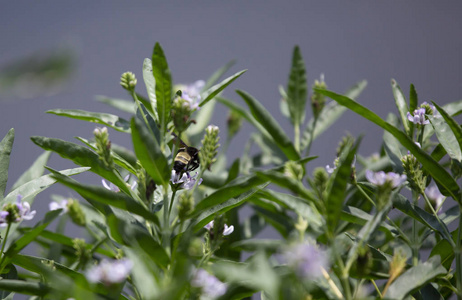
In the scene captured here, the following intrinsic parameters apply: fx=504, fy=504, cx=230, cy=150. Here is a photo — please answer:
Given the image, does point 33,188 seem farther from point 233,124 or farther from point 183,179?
point 233,124

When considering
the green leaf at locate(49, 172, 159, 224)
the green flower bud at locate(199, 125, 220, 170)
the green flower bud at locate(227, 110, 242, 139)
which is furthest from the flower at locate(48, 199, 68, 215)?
the green flower bud at locate(227, 110, 242, 139)

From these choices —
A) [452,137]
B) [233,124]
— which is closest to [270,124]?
[452,137]

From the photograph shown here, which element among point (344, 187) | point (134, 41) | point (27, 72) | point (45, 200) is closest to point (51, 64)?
point (27, 72)

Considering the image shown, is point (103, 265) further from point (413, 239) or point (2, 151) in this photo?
point (413, 239)

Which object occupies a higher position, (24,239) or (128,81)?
(128,81)

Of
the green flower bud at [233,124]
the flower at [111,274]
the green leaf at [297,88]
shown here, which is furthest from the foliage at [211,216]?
the green flower bud at [233,124]

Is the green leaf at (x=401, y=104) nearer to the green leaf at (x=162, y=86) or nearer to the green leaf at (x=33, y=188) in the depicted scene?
the green leaf at (x=162, y=86)

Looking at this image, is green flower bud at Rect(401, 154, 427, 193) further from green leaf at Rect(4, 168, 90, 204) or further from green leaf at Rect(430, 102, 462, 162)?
green leaf at Rect(4, 168, 90, 204)

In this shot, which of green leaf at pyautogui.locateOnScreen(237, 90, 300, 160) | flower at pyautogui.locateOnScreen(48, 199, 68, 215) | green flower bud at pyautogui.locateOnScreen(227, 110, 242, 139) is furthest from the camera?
green flower bud at pyautogui.locateOnScreen(227, 110, 242, 139)
